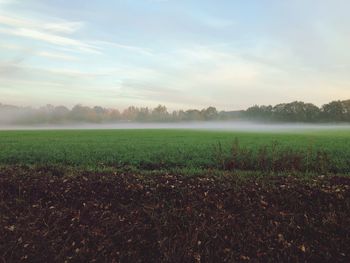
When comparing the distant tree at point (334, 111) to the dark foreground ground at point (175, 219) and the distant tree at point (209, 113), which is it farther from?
the dark foreground ground at point (175, 219)

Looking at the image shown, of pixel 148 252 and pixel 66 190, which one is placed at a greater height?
pixel 66 190

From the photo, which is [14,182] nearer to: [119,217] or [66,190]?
[66,190]

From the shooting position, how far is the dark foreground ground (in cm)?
695

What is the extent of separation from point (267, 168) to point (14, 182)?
346 inches

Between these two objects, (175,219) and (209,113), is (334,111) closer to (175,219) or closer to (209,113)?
(209,113)

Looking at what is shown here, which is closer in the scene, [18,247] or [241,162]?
[18,247]

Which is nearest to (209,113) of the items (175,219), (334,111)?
(334,111)

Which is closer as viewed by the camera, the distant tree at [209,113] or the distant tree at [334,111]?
the distant tree at [334,111]

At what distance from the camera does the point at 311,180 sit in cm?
1070

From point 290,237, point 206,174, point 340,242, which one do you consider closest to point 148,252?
point 290,237

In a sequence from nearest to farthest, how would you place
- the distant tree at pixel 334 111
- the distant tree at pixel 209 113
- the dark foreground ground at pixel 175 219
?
the dark foreground ground at pixel 175 219
the distant tree at pixel 334 111
the distant tree at pixel 209 113

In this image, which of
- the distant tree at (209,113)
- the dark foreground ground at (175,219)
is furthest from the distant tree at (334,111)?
the dark foreground ground at (175,219)

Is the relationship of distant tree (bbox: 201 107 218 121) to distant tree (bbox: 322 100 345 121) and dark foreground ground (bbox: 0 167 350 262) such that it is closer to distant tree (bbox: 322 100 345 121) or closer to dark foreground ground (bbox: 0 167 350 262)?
distant tree (bbox: 322 100 345 121)

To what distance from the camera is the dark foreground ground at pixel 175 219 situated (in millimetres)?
6945
